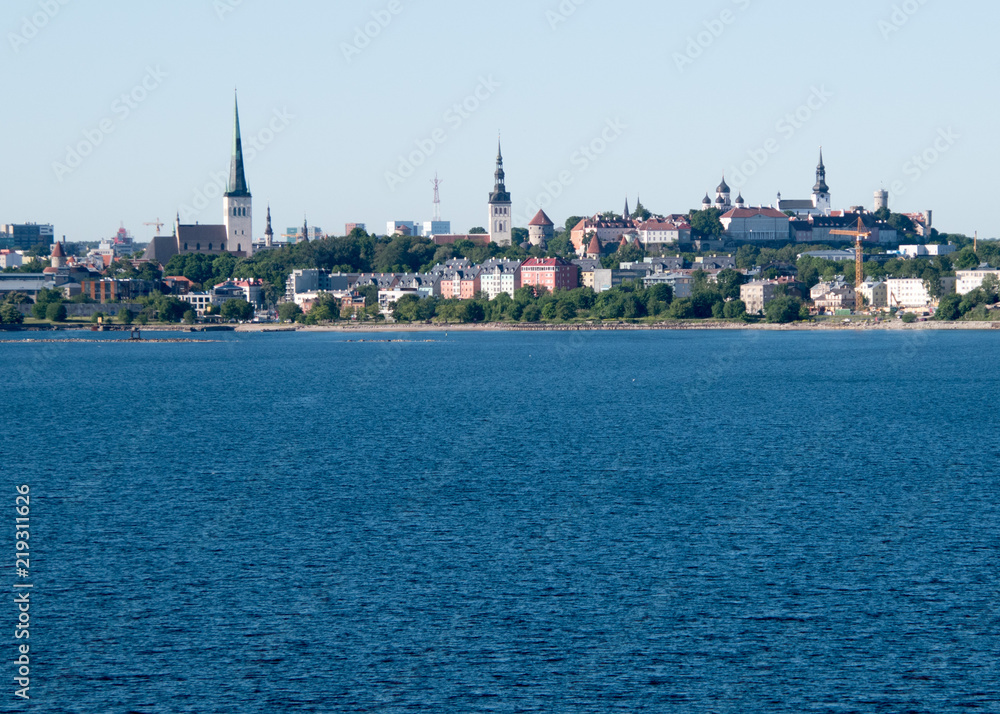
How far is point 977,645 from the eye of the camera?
18.5 m

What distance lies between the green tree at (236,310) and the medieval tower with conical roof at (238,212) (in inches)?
1783

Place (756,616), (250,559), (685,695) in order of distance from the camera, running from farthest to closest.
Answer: (250,559) < (756,616) < (685,695)

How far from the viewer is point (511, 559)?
23.2 metres

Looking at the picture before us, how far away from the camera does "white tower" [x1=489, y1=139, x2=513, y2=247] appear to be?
17825cm

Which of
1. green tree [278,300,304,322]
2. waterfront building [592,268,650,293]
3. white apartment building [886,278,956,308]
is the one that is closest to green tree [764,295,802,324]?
white apartment building [886,278,956,308]

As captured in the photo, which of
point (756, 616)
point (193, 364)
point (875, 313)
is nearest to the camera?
point (756, 616)

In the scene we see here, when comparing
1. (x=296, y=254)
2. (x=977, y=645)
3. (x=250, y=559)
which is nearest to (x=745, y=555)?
(x=977, y=645)

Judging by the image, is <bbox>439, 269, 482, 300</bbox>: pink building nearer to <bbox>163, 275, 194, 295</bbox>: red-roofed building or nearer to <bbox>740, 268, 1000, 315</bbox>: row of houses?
<bbox>163, 275, 194, 295</bbox>: red-roofed building

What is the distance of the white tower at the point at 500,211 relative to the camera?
17825 cm

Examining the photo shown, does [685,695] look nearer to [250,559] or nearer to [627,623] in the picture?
[627,623]

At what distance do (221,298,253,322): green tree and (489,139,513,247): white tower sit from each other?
176 ft

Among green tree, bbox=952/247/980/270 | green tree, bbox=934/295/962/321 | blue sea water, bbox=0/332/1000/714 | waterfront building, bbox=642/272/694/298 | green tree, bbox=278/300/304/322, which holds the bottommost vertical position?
blue sea water, bbox=0/332/1000/714

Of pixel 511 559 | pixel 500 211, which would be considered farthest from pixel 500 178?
pixel 511 559

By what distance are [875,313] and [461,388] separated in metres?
80.6
